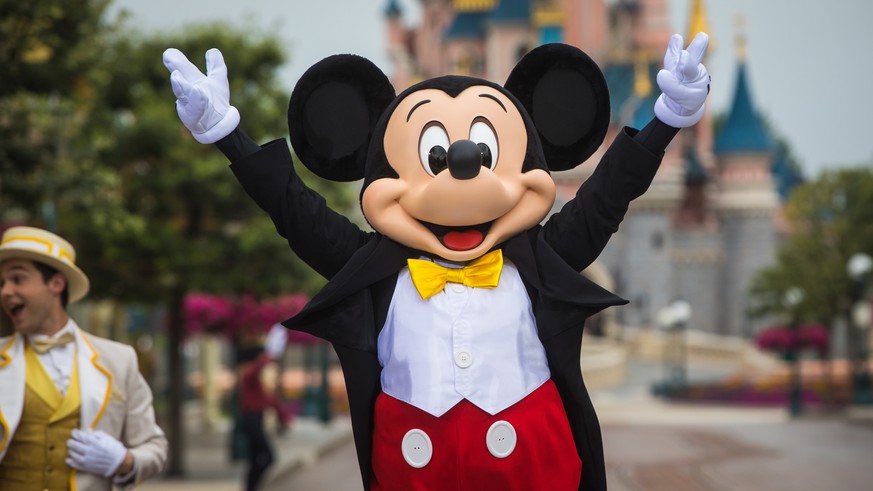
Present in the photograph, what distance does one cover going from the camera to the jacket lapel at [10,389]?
5.20 m

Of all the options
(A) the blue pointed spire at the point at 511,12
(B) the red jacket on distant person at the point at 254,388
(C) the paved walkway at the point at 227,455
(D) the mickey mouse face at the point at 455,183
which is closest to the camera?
(D) the mickey mouse face at the point at 455,183

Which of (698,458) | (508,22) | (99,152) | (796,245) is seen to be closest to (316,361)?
(508,22)

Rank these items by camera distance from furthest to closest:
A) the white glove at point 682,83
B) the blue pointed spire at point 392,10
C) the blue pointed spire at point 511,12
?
the blue pointed spire at point 392,10 → the blue pointed spire at point 511,12 → the white glove at point 682,83

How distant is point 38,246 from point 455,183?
191 centimetres

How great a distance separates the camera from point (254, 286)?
49.9 feet

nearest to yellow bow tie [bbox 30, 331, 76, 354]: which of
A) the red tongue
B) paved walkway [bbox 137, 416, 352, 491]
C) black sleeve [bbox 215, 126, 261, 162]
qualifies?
black sleeve [bbox 215, 126, 261, 162]

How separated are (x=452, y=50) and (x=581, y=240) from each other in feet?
177

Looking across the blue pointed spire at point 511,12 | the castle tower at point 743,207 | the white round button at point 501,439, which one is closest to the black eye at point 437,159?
the white round button at point 501,439

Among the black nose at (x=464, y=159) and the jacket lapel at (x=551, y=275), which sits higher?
the black nose at (x=464, y=159)

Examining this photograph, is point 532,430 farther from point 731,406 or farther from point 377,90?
point 731,406

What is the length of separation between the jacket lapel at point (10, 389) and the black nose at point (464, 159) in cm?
198

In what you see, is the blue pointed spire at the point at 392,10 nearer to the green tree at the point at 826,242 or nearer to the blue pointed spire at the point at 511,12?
the blue pointed spire at the point at 511,12

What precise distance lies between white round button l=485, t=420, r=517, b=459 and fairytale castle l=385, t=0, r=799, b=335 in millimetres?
46100

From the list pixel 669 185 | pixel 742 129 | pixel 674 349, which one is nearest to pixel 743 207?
→ pixel 742 129
